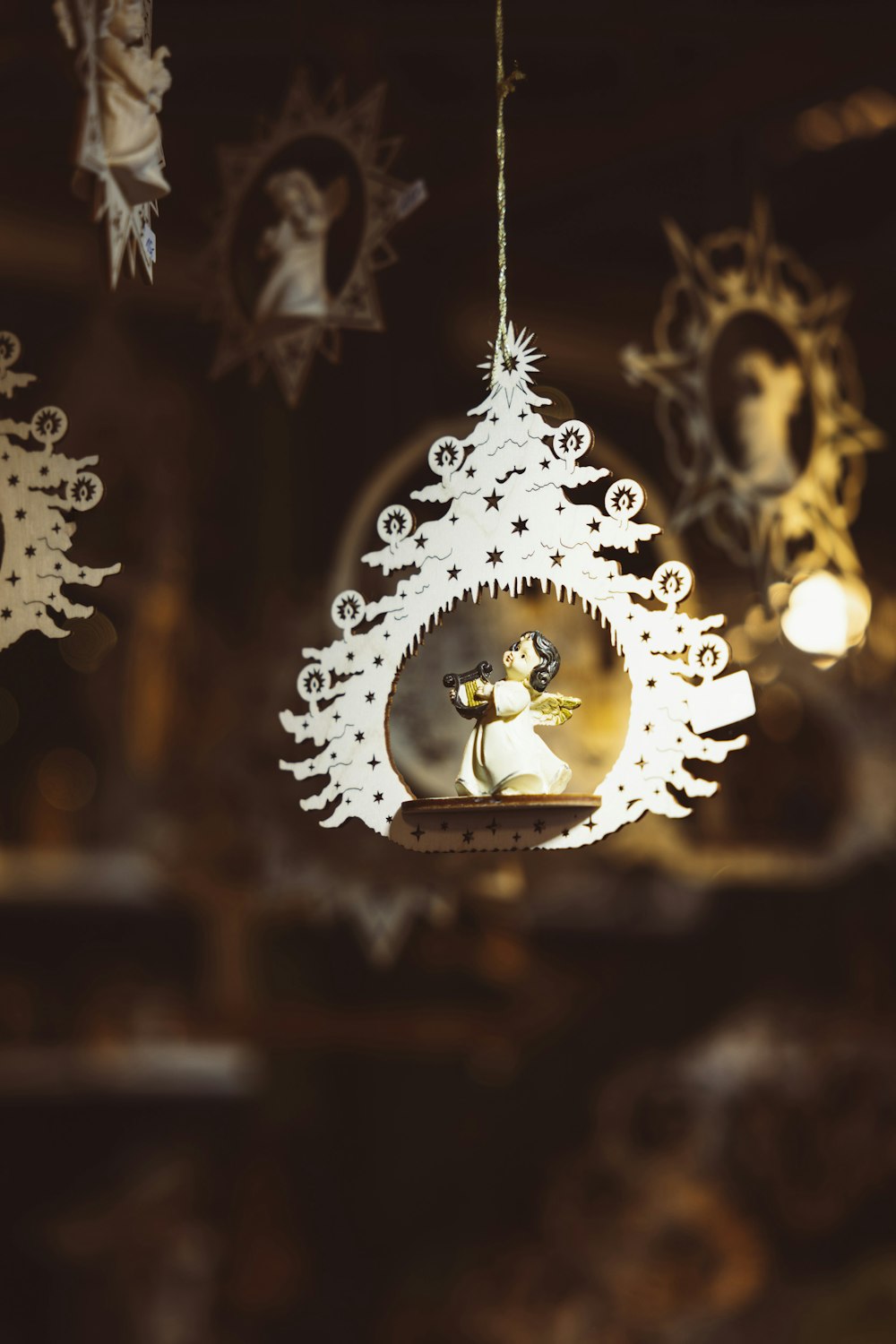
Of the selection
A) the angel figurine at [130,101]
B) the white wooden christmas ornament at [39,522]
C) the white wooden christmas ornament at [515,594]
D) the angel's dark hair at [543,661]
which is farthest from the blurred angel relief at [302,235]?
the angel's dark hair at [543,661]

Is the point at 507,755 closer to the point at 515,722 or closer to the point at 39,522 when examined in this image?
the point at 515,722

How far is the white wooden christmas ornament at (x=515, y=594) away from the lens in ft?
9.20

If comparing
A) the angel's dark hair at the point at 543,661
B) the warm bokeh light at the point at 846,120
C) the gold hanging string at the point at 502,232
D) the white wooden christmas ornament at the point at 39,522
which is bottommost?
the angel's dark hair at the point at 543,661

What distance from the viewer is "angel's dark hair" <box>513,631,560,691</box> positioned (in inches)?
117

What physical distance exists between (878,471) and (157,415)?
2989 mm

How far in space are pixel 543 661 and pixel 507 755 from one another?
22cm

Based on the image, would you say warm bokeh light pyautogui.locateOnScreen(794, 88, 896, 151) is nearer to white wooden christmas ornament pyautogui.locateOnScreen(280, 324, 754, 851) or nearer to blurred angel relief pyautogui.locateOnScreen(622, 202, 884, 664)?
blurred angel relief pyautogui.locateOnScreen(622, 202, 884, 664)

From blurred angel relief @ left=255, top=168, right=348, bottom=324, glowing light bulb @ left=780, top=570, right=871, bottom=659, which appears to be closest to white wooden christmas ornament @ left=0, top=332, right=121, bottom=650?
blurred angel relief @ left=255, top=168, right=348, bottom=324

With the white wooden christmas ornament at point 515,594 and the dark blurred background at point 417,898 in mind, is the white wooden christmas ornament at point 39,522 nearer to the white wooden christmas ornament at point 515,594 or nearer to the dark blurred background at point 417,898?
the white wooden christmas ornament at point 515,594

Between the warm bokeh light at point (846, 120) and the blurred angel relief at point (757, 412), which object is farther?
the warm bokeh light at point (846, 120)

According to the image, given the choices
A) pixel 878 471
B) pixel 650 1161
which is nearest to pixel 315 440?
pixel 878 471

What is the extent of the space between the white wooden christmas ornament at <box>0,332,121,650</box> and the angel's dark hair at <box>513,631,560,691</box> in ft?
2.64

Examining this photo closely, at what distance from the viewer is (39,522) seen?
3129 millimetres

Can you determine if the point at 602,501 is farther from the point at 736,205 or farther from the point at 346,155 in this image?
the point at 736,205
